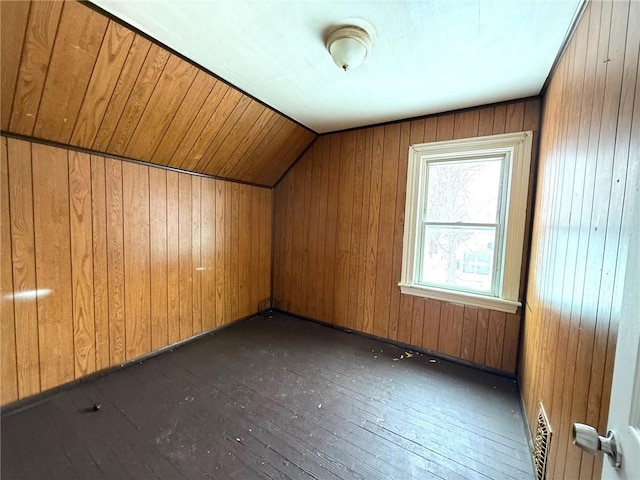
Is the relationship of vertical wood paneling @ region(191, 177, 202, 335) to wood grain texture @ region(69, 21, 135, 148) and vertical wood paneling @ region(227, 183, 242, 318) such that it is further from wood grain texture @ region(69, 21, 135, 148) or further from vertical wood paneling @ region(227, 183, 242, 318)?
wood grain texture @ region(69, 21, 135, 148)

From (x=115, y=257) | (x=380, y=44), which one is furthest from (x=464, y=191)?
(x=115, y=257)

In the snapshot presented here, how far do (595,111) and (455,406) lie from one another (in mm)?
1956

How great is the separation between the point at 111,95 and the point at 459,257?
10.1ft

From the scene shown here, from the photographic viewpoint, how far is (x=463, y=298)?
7.98 ft

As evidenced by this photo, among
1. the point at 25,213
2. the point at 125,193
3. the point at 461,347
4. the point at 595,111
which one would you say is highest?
the point at 595,111

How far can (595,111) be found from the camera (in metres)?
0.98

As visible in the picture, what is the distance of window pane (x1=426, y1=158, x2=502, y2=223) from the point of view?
7.75ft

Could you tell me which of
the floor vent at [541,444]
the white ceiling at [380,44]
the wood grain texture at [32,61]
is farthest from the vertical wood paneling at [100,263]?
the floor vent at [541,444]

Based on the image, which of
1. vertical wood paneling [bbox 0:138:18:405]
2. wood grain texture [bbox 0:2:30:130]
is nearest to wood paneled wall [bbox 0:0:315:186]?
wood grain texture [bbox 0:2:30:130]

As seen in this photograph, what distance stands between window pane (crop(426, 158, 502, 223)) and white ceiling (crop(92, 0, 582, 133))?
1.79ft

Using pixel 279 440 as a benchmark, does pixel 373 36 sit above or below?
above

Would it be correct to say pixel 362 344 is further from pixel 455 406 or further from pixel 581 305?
pixel 581 305

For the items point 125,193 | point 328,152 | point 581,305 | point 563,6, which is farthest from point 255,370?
point 563,6

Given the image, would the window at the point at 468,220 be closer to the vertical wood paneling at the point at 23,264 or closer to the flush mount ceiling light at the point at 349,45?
the flush mount ceiling light at the point at 349,45
